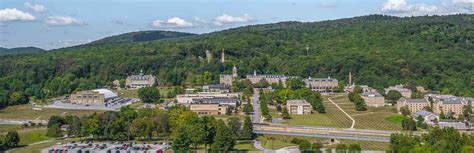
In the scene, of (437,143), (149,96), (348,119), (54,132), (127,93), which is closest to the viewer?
(437,143)

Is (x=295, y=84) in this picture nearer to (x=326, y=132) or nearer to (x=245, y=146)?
(x=326, y=132)

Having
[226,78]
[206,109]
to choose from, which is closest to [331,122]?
[206,109]

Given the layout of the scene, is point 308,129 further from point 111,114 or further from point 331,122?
point 111,114

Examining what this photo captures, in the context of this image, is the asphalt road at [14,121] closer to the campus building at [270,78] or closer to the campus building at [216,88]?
the campus building at [216,88]

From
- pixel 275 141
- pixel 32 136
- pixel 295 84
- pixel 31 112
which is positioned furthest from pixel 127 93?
pixel 275 141

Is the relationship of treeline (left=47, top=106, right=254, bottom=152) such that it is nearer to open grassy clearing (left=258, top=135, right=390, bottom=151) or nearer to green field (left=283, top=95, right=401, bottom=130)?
open grassy clearing (left=258, top=135, right=390, bottom=151)
